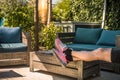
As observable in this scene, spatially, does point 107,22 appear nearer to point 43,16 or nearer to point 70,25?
point 70,25

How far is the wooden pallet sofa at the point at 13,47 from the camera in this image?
470cm

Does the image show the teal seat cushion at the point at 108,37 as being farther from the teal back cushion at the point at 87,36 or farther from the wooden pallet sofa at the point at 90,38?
the teal back cushion at the point at 87,36

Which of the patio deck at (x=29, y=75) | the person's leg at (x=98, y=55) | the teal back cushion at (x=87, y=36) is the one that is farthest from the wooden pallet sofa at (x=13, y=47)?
the person's leg at (x=98, y=55)

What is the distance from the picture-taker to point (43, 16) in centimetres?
869

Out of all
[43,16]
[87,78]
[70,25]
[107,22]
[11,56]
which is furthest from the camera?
[43,16]

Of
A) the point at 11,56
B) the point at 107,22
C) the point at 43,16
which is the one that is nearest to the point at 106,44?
the point at 11,56

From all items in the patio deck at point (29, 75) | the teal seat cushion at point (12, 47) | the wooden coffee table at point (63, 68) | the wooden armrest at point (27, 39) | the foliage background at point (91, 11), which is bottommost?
the patio deck at point (29, 75)

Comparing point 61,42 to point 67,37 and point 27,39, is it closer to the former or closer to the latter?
point 27,39

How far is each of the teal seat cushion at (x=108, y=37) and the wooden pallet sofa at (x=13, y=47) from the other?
157 centimetres

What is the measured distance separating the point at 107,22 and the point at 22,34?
3585mm

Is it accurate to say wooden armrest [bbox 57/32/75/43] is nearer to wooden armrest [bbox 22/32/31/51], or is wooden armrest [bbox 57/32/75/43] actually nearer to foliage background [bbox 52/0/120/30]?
wooden armrest [bbox 22/32/31/51]

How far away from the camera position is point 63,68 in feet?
12.7

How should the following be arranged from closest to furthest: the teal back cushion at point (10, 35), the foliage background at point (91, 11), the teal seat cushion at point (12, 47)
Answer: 1. the teal seat cushion at point (12, 47)
2. the teal back cushion at point (10, 35)
3. the foliage background at point (91, 11)

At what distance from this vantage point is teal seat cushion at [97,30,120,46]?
4.74m
